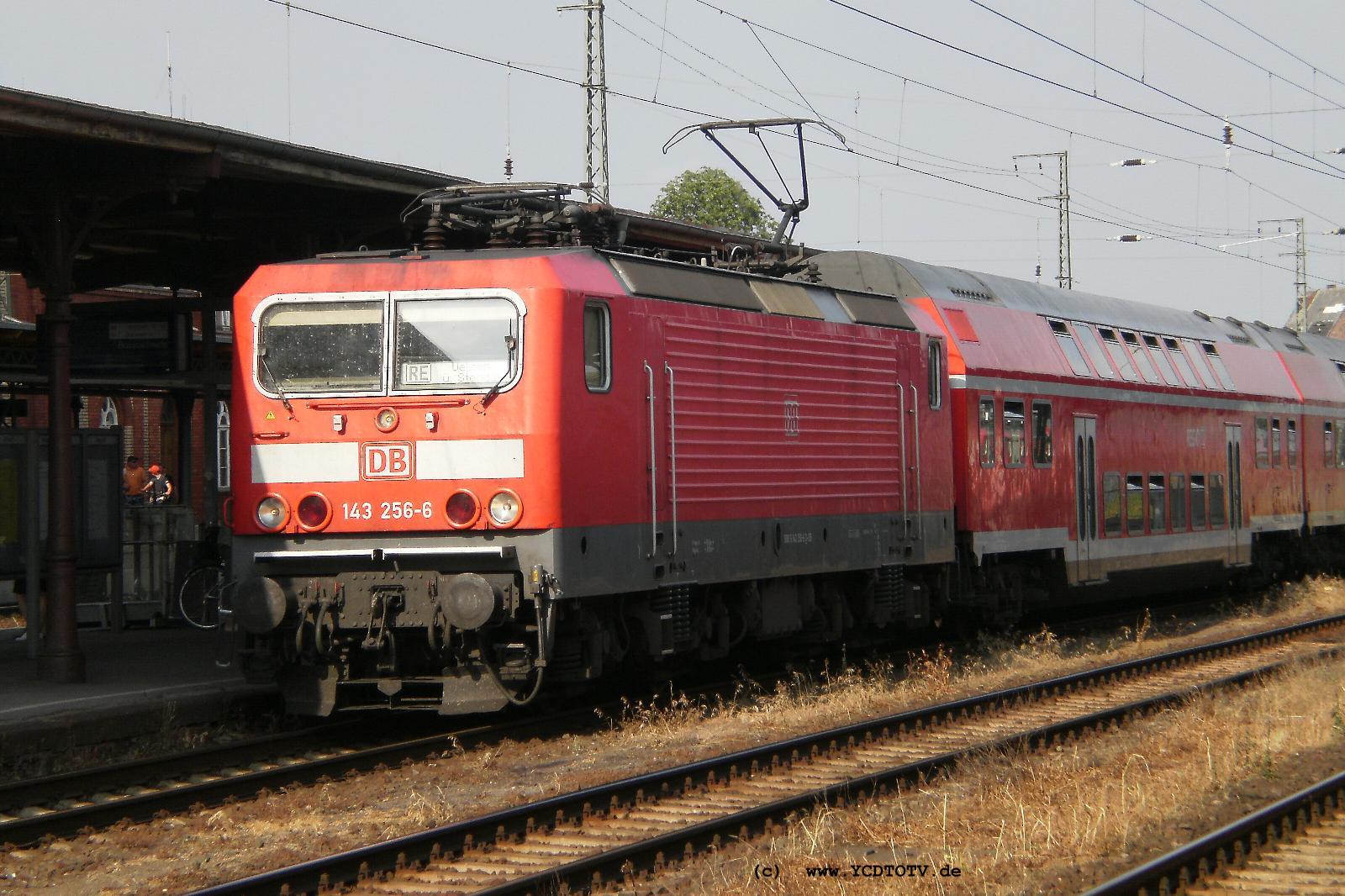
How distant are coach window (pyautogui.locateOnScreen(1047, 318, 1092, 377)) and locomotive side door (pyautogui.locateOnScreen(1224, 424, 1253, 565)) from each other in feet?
13.3

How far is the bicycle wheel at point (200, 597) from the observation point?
17.0 meters

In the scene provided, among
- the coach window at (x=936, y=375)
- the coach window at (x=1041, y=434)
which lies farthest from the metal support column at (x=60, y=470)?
the coach window at (x=1041, y=434)

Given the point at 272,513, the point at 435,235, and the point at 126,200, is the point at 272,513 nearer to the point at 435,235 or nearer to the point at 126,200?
the point at 435,235

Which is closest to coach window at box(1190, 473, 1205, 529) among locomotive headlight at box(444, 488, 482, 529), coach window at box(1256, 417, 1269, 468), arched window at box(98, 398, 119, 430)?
coach window at box(1256, 417, 1269, 468)

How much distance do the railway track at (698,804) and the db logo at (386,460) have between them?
289cm

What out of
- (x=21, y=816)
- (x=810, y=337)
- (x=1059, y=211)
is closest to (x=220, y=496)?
(x=1059, y=211)

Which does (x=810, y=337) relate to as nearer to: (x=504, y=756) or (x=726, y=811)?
(x=504, y=756)

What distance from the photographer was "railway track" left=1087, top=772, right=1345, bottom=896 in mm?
7148

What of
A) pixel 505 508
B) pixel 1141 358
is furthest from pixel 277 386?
pixel 1141 358

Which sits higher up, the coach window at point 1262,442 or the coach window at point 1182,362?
A: the coach window at point 1182,362

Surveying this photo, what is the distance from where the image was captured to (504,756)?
10805 millimetres

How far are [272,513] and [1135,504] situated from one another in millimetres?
11741

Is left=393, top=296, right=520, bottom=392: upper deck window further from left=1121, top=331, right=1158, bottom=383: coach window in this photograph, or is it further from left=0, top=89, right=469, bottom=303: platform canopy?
left=1121, top=331, right=1158, bottom=383: coach window

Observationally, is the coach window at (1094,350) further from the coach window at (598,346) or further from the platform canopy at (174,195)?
the coach window at (598,346)
